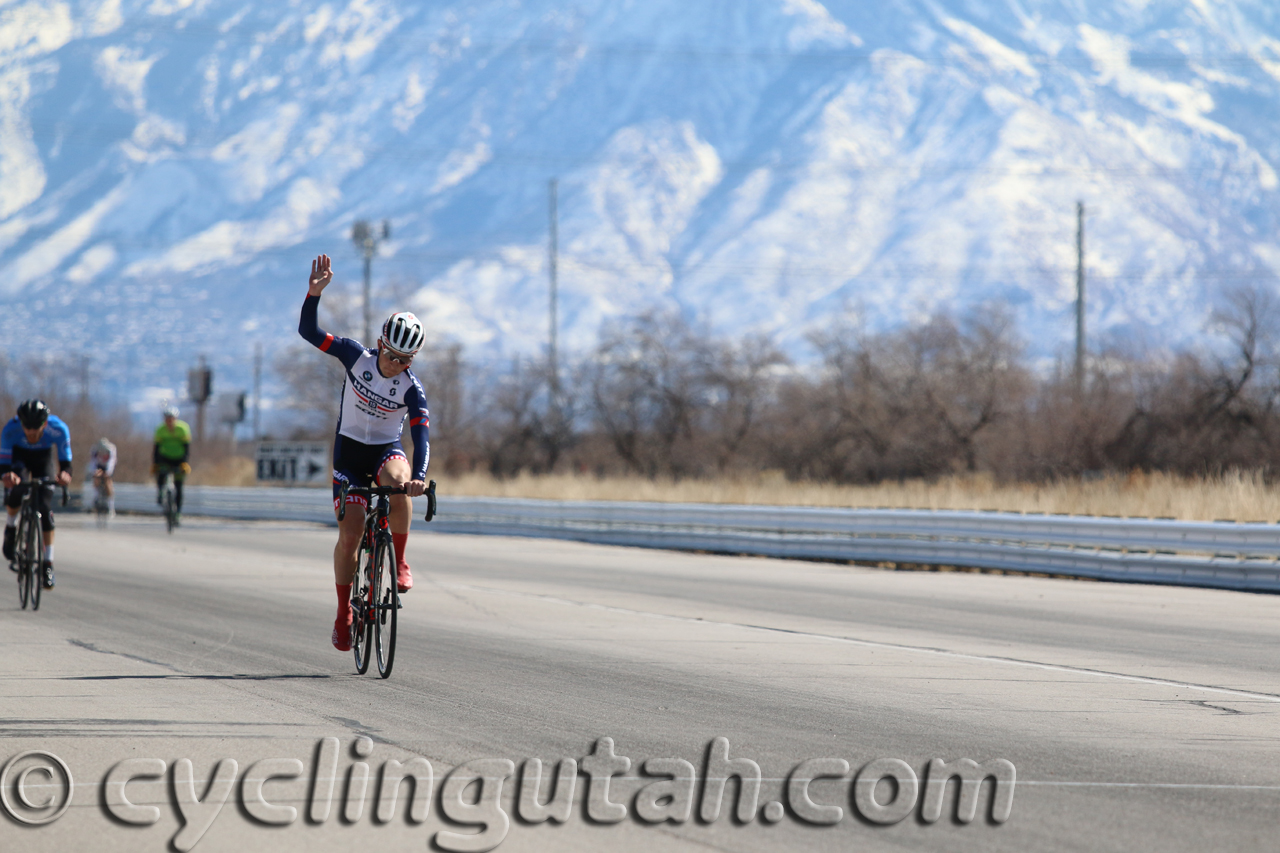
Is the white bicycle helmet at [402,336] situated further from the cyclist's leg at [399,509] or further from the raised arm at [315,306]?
the cyclist's leg at [399,509]

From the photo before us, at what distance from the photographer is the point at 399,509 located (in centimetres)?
922

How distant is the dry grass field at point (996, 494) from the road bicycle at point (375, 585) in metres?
13.4

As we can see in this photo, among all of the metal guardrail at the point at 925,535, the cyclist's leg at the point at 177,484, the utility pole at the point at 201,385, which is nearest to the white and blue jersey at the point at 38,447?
the metal guardrail at the point at 925,535

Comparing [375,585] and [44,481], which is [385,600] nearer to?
[375,585]

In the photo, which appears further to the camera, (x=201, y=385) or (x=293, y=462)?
(x=201, y=385)

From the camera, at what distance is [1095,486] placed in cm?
2477

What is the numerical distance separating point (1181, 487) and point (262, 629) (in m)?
15.4

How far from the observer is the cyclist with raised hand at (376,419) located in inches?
362

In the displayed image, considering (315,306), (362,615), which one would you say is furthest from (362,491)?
(315,306)

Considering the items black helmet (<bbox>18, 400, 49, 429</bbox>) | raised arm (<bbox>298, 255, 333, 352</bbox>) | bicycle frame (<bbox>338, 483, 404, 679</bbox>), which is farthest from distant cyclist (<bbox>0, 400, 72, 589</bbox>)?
bicycle frame (<bbox>338, 483, 404, 679</bbox>)

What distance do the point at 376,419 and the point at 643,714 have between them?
2528 millimetres

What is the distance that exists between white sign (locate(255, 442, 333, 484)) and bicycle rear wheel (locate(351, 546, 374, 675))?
28.1 metres

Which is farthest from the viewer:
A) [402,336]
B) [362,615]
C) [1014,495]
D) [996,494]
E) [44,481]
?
[996,494]

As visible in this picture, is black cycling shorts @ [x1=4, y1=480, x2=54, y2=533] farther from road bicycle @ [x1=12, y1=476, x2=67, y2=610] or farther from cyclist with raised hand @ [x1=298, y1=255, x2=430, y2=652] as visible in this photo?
cyclist with raised hand @ [x1=298, y1=255, x2=430, y2=652]
